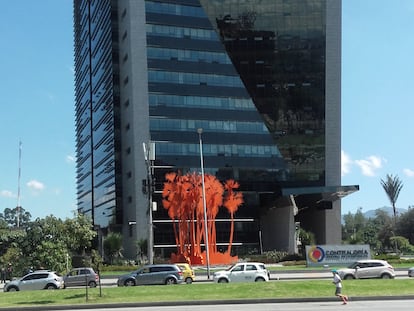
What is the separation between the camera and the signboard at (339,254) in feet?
161

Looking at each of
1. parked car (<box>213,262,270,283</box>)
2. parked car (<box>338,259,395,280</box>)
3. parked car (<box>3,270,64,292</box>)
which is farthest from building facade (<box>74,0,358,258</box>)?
parked car (<box>213,262,270,283</box>)

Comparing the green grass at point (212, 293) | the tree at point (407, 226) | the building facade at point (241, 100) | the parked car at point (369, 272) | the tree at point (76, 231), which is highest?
the building facade at point (241, 100)

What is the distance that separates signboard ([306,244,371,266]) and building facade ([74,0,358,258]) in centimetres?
3630

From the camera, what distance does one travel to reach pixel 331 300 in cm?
2328

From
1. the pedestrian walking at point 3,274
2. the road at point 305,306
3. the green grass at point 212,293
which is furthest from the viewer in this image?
the pedestrian walking at point 3,274

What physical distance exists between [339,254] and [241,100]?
45733 millimetres

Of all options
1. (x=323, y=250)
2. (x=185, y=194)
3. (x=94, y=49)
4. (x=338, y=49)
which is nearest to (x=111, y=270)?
(x=185, y=194)

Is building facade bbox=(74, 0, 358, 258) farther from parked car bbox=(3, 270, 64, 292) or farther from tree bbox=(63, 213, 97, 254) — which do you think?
parked car bbox=(3, 270, 64, 292)

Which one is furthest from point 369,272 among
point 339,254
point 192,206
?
point 192,206

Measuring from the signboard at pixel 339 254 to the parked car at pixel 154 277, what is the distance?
1908 centimetres

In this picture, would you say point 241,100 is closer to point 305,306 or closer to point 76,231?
point 76,231

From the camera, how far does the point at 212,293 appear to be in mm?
24953

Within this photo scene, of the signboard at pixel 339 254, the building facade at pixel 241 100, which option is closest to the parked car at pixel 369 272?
the signboard at pixel 339 254

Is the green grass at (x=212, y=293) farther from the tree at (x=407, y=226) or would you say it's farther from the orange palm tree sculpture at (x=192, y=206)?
the tree at (x=407, y=226)
